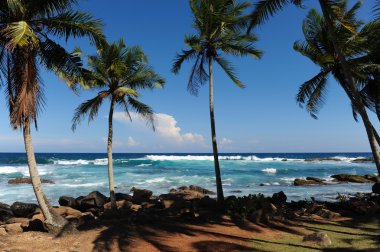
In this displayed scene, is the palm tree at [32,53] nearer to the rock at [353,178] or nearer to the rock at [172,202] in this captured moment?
the rock at [172,202]

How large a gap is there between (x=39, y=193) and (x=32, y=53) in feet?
14.3

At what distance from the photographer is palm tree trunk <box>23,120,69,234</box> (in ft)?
35.0

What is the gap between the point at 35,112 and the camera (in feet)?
34.0

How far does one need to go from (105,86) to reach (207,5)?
5487 millimetres

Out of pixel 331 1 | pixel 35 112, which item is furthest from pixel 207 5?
pixel 35 112

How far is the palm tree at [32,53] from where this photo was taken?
32.4 feet

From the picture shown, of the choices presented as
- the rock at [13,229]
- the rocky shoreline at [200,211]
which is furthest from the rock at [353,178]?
the rock at [13,229]

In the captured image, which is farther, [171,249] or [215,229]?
[215,229]

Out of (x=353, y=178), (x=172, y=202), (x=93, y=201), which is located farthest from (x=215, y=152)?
(x=353, y=178)

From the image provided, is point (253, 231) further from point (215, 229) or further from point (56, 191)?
point (56, 191)

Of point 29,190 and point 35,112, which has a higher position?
point 35,112

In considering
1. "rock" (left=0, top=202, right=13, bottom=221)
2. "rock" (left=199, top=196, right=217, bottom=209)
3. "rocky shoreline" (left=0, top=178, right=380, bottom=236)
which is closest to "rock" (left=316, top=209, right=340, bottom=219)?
"rocky shoreline" (left=0, top=178, right=380, bottom=236)

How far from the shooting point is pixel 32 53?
34.5 feet

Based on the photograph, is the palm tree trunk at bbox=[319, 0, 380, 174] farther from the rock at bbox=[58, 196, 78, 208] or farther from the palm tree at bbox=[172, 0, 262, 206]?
the rock at bbox=[58, 196, 78, 208]
